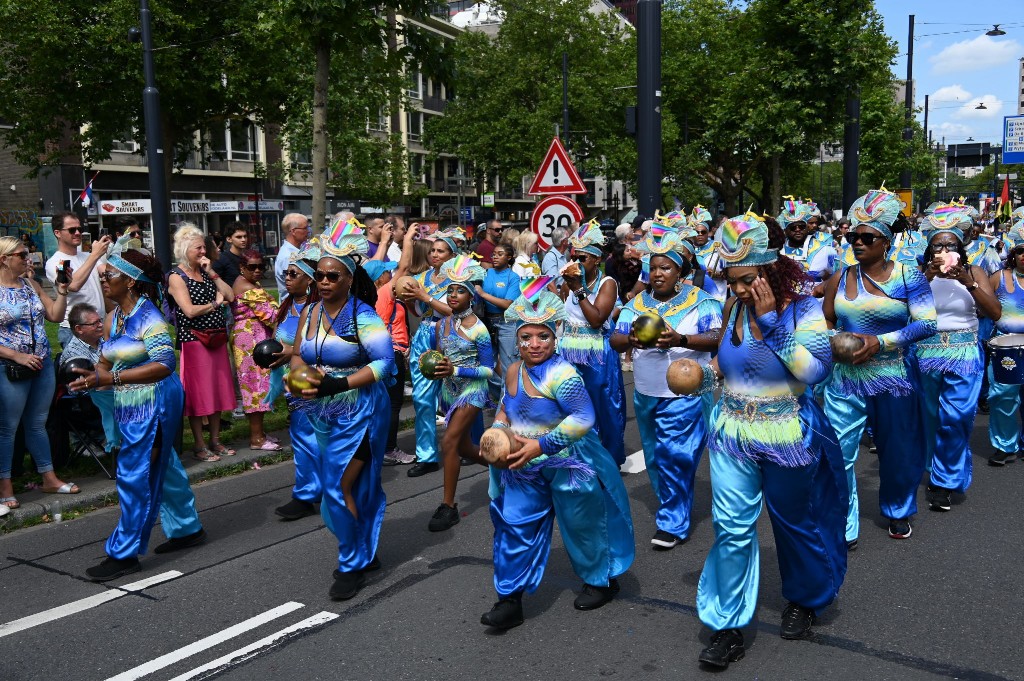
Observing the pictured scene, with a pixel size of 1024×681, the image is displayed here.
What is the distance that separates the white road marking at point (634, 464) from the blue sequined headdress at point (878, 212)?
2.73 metres

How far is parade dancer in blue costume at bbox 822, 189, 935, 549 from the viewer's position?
538cm

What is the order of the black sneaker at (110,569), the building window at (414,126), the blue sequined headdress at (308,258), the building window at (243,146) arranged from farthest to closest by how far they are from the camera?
the building window at (414,126) < the building window at (243,146) < the black sneaker at (110,569) < the blue sequined headdress at (308,258)

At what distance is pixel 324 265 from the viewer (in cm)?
496

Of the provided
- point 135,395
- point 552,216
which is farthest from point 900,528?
point 552,216

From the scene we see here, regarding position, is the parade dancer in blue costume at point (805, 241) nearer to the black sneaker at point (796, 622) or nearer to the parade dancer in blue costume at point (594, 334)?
the parade dancer in blue costume at point (594, 334)

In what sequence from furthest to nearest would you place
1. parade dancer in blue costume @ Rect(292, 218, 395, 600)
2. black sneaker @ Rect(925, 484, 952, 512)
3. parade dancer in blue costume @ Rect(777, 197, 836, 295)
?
parade dancer in blue costume @ Rect(777, 197, 836, 295) < black sneaker @ Rect(925, 484, 952, 512) < parade dancer in blue costume @ Rect(292, 218, 395, 600)

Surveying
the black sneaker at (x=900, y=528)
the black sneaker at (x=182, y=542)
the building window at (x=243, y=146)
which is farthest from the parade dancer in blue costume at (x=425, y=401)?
the building window at (x=243, y=146)

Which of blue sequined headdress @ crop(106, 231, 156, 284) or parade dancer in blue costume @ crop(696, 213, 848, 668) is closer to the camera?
parade dancer in blue costume @ crop(696, 213, 848, 668)

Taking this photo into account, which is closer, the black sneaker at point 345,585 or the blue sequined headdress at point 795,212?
the black sneaker at point 345,585

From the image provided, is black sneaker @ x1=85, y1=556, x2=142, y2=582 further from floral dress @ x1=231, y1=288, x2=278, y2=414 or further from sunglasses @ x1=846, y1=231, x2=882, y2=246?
sunglasses @ x1=846, y1=231, x2=882, y2=246

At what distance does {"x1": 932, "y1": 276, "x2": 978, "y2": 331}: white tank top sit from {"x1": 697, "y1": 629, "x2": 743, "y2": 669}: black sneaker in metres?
3.59

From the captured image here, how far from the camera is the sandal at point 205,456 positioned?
7930mm

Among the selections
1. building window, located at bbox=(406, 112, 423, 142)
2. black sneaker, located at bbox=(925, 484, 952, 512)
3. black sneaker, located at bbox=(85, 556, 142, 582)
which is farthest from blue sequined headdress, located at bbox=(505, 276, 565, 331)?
building window, located at bbox=(406, 112, 423, 142)

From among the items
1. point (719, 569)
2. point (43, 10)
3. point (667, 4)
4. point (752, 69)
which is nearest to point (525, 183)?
point (667, 4)
